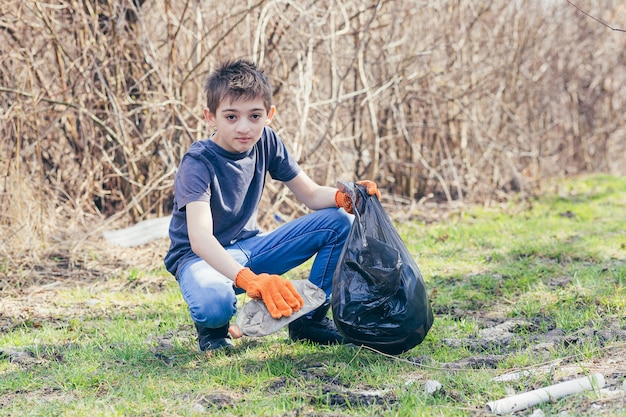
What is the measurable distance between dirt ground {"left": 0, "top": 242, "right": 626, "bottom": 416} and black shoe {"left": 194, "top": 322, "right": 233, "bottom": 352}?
18cm

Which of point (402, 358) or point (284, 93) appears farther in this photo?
point (284, 93)

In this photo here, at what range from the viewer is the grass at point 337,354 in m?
2.66

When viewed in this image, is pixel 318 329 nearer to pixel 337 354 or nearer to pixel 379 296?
pixel 337 354

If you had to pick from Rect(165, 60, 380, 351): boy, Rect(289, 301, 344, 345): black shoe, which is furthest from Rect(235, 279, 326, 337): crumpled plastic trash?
Rect(289, 301, 344, 345): black shoe

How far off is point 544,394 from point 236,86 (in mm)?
1711

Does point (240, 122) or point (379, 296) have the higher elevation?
point (240, 122)

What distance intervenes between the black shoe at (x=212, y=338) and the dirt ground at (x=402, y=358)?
7.1 inches

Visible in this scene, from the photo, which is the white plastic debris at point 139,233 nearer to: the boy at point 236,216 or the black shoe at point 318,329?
the boy at point 236,216

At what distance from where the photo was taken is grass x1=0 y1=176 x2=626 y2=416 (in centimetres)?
266

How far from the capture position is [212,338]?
3.31m

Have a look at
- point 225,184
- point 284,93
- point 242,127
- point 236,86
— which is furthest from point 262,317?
point 284,93

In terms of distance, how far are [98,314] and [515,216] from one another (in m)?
3.95

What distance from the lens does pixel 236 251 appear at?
11.2ft

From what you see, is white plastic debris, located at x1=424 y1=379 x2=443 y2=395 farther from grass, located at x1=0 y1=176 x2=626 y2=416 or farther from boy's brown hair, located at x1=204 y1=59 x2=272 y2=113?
boy's brown hair, located at x1=204 y1=59 x2=272 y2=113
